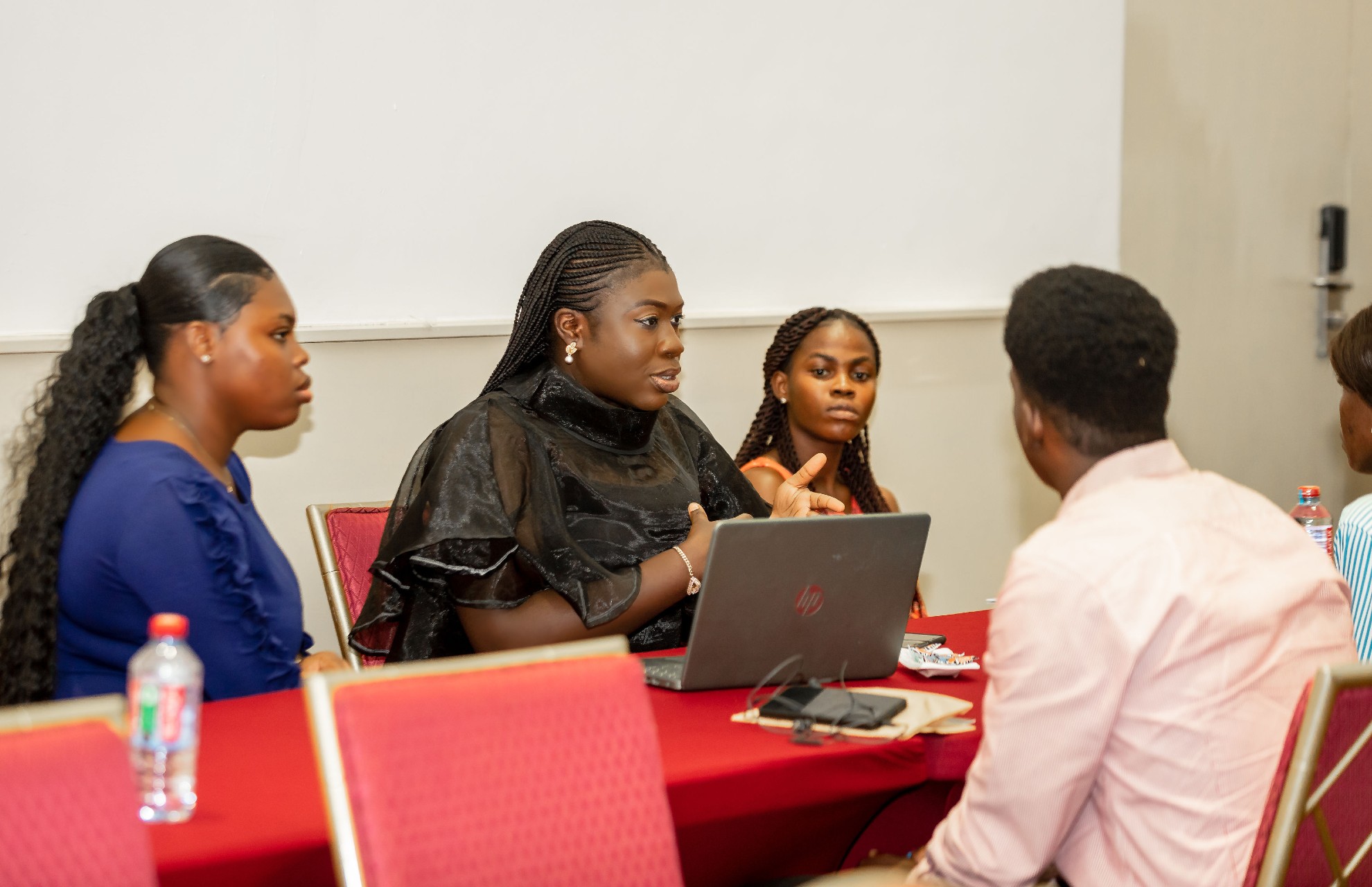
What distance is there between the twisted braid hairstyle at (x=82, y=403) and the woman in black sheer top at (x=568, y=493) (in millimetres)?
542

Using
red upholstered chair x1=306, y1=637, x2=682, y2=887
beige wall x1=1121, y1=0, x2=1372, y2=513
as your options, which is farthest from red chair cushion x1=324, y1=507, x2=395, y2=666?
beige wall x1=1121, y1=0, x2=1372, y2=513

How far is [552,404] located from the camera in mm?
2795

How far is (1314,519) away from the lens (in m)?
3.26

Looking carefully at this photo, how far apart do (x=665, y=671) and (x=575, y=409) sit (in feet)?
2.48

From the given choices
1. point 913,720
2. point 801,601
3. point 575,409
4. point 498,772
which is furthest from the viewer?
point 575,409

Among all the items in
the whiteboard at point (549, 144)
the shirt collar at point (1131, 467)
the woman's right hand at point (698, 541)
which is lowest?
the woman's right hand at point (698, 541)

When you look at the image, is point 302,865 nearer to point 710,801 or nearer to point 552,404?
point 710,801

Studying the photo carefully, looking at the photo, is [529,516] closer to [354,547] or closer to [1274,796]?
[354,547]

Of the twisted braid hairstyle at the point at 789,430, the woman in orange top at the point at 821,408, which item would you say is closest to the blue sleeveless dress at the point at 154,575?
the woman in orange top at the point at 821,408

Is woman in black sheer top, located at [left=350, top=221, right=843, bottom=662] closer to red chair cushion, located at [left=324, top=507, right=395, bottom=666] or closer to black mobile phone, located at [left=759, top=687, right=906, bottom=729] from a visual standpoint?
red chair cushion, located at [left=324, top=507, right=395, bottom=666]

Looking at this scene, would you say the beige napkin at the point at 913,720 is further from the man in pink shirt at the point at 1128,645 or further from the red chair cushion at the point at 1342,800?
the red chair cushion at the point at 1342,800

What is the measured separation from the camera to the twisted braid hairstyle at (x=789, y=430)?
12.6 ft

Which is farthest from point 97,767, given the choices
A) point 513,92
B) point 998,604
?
point 513,92

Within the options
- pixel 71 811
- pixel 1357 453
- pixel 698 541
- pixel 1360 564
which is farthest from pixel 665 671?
pixel 1357 453
